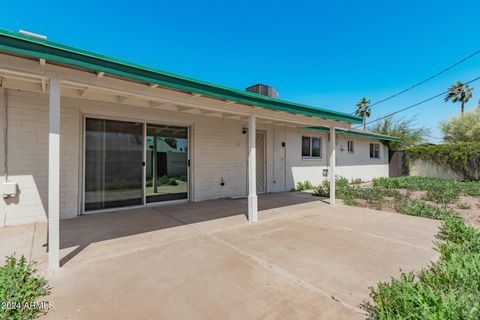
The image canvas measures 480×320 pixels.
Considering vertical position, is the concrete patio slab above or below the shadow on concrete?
below

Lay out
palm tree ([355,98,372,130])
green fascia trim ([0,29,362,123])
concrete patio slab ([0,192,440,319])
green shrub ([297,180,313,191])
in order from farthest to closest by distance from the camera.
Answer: palm tree ([355,98,372,130]) → green shrub ([297,180,313,191]) → green fascia trim ([0,29,362,123]) → concrete patio slab ([0,192,440,319])

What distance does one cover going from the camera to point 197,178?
7.06 meters

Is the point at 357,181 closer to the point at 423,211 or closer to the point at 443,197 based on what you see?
the point at 443,197

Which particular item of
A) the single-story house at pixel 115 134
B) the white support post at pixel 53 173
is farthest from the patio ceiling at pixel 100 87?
the white support post at pixel 53 173

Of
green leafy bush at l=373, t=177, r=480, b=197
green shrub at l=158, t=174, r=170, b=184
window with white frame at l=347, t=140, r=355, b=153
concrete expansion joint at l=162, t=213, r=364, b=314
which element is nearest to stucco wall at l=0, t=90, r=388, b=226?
green shrub at l=158, t=174, r=170, b=184

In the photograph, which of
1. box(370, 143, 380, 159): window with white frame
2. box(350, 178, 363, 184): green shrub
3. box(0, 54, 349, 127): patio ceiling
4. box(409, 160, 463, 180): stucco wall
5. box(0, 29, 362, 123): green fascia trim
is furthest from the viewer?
box(370, 143, 380, 159): window with white frame

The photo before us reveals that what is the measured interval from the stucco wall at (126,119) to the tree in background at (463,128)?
736 inches

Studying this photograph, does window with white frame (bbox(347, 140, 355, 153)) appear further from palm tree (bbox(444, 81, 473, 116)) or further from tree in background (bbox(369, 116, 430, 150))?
palm tree (bbox(444, 81, 473, 116))

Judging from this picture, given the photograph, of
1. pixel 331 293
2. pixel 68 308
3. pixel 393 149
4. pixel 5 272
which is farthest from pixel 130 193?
pixel 393 149

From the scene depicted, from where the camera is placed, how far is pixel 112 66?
9.77 feet

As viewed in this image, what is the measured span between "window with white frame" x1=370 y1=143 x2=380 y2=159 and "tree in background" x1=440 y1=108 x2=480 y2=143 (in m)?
12.3

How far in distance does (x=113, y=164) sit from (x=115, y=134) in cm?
75

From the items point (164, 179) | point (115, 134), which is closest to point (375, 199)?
point (164, 179)

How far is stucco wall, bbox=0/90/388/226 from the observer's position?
4574 millimetres
